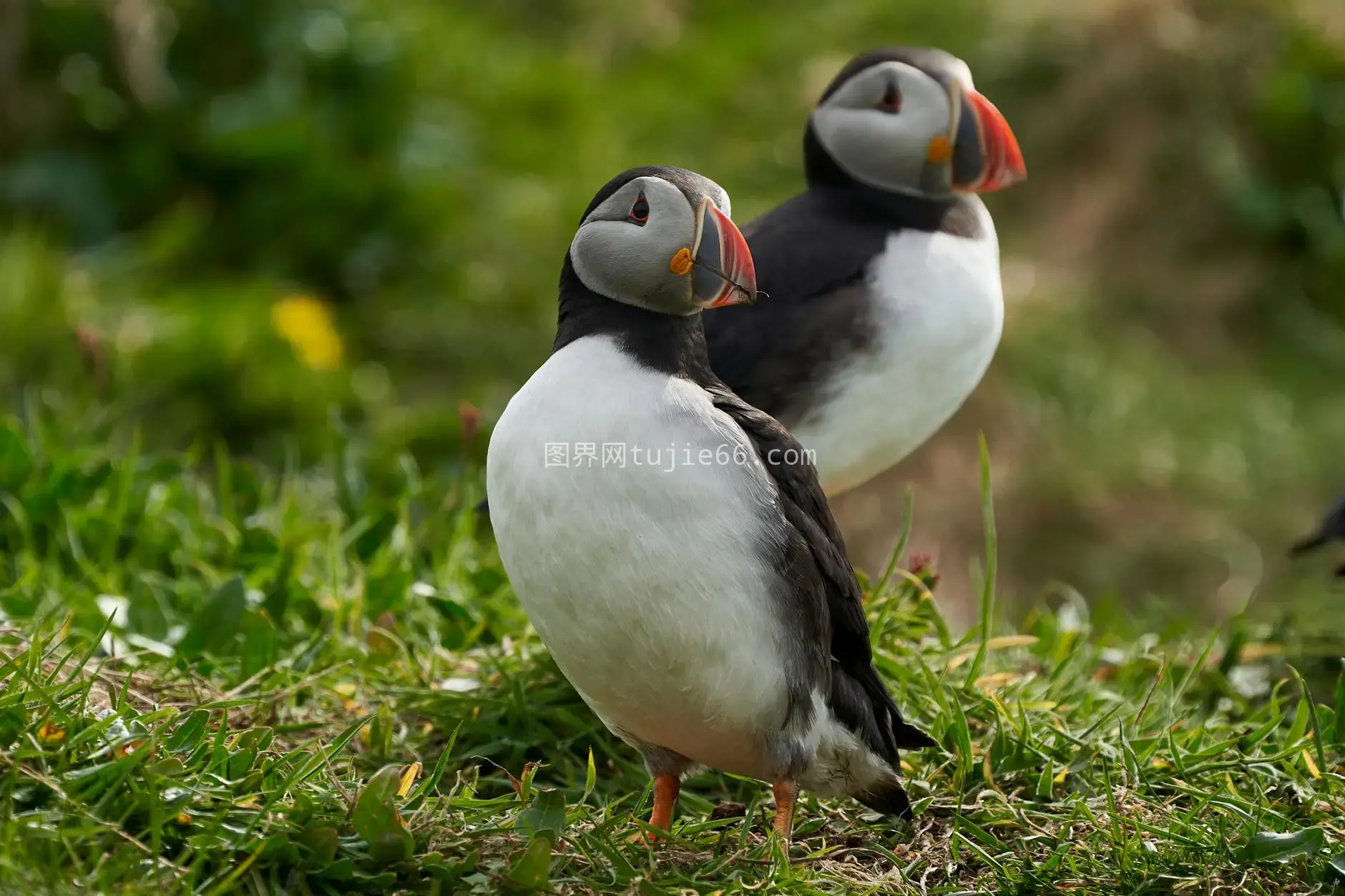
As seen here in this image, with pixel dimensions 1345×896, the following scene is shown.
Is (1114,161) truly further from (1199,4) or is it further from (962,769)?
(962,769)

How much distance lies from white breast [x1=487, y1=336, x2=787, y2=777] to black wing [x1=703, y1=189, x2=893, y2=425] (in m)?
1.00

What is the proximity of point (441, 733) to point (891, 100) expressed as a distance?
1943 millimetres

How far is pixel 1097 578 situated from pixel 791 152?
2844 mm

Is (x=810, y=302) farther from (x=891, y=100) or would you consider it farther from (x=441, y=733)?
(x=441, y=733)

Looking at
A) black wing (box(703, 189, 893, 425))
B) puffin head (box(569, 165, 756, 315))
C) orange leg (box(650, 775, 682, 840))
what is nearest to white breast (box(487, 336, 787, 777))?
puffin head (box(569, 165, 756, 315))

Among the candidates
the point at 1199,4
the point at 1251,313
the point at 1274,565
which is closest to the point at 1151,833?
the point at 1274,565

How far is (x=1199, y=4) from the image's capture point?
776 cm

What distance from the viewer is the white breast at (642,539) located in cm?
261

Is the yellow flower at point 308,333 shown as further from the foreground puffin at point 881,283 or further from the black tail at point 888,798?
the black tail at point 888,798

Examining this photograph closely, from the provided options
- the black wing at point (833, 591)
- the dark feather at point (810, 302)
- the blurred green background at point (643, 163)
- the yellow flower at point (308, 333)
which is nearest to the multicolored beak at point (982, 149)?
the dark feather at point (810, 302)

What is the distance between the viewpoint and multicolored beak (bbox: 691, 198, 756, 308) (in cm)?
269

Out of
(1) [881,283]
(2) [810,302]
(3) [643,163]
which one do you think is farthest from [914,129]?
(3) [643,163]

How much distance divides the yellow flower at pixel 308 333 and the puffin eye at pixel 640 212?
3.45 m

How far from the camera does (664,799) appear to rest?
302 cm
